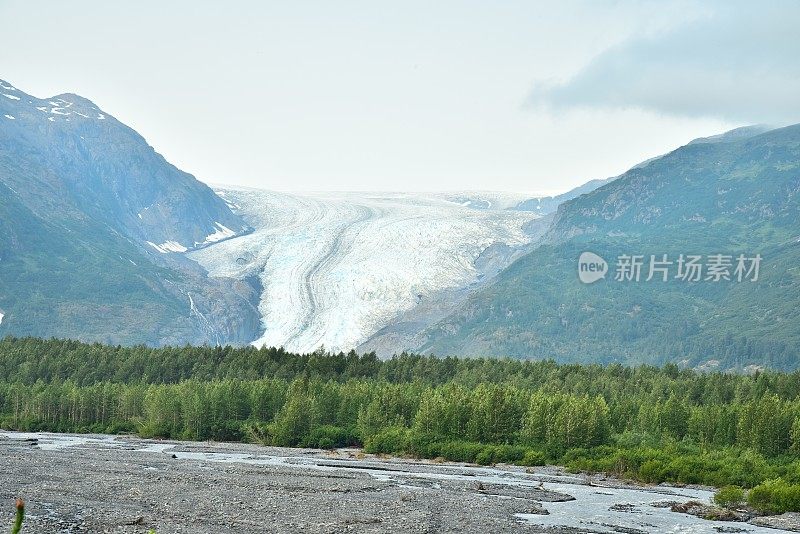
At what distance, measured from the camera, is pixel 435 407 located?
364 feet

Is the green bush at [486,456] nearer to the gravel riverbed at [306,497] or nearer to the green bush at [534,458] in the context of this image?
the green bush at [534,458]

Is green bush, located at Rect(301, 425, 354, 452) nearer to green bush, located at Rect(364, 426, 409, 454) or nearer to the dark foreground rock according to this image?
green bush, located at Rect(364, 426, 409, 454)

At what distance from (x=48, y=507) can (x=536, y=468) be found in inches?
2011

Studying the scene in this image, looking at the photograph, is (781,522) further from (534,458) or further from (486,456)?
(486,456)

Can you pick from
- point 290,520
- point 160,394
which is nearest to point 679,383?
point 160,394

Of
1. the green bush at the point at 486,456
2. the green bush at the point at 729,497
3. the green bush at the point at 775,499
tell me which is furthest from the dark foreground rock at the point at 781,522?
the green bush at the point at 486,456

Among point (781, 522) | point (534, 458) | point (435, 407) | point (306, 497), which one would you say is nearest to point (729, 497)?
point (781, 522)

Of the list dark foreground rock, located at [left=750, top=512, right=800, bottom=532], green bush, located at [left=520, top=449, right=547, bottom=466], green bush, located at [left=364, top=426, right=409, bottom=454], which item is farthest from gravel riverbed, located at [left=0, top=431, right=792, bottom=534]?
green bush, located at [left=364, top=426, right=409, bottom=454]

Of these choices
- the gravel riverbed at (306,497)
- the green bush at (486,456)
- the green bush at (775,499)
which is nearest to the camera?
the gravel riverbed at (306,497)

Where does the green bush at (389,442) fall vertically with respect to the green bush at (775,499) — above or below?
below

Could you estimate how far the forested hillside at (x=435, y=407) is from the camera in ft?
319

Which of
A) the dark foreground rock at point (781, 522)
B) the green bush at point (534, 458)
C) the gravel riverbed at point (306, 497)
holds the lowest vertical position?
the green bush at point (534, 458)

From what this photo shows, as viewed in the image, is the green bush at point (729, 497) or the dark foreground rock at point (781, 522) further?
the green bush at point (729, 497)

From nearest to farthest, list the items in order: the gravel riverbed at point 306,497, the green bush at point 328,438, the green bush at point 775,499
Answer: the gravel riverbed at point 306,497 < the green bush at point 775,499 < the green bush at point 328,438
